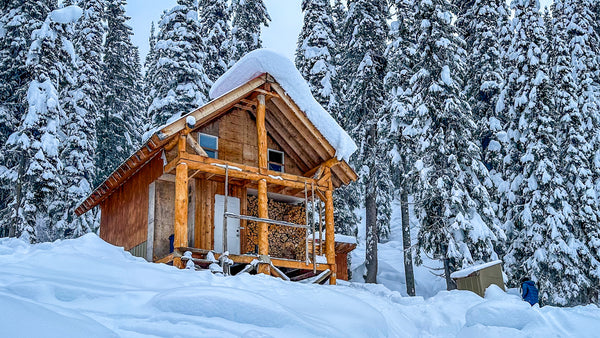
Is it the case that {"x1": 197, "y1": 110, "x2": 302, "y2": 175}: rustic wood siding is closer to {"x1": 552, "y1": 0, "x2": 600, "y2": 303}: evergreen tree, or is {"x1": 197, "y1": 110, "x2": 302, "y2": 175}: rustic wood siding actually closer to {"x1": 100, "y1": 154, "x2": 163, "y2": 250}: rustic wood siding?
{"x1": 100, "y1": 154, "x2": 163, "y2": 250}: rustic wood siding

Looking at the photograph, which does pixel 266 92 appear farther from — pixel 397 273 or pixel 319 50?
pixel 397 273

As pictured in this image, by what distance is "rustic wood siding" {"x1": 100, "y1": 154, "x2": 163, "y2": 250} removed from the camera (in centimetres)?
1659

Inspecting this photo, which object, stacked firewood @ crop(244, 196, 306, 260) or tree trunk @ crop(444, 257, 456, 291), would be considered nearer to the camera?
stacked firewood @ crop(244, 196, 306, 260)

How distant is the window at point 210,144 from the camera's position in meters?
16.4

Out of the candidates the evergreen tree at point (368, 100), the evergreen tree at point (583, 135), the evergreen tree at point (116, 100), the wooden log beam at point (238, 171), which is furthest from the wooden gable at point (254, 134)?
the evergreen tree at point (116, 100)

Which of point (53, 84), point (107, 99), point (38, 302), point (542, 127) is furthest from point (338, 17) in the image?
point (38, 302)

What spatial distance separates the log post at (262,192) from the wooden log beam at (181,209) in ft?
7.03

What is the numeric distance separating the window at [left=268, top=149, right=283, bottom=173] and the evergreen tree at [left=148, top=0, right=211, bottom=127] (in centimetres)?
734

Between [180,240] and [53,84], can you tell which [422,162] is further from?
[53,84]

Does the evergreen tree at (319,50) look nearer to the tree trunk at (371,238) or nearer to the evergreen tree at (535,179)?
the tree trunk at (371,238)

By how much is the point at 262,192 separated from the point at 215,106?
2766 millimetres

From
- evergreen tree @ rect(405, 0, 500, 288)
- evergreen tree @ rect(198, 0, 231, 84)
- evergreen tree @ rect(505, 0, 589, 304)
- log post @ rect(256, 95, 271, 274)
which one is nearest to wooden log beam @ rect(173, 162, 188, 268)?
log post @ rect(256, 95, 271, 274)

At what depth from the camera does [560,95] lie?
24.9m

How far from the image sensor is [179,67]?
80.0 ft
